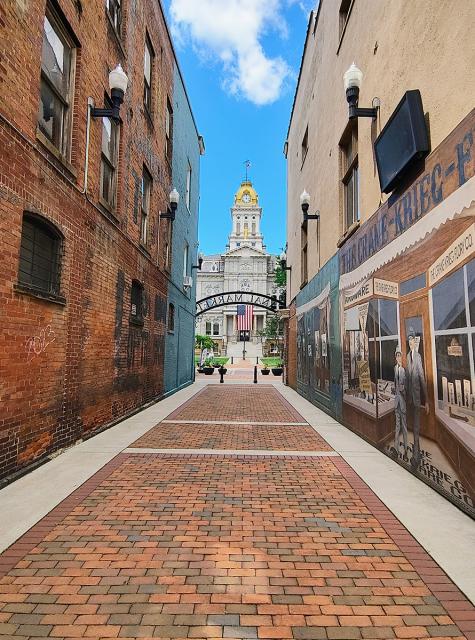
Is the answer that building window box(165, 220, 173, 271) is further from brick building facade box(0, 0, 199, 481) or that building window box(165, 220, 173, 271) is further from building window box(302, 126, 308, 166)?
building window box(302, 126, 308, 166)

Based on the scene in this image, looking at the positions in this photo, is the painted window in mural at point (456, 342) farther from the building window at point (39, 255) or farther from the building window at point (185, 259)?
the building window at point (185, 259)

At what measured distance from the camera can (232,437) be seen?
737cm

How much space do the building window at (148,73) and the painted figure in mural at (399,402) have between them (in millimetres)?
9291

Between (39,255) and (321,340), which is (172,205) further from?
(39,255)

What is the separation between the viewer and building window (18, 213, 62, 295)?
5.30 meters

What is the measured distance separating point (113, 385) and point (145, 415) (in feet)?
5.22

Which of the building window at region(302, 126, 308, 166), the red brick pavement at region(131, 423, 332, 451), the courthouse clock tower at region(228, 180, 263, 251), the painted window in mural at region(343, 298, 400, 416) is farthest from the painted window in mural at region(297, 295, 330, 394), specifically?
the courthouse clock tower at region(228, 180, 263, 251)

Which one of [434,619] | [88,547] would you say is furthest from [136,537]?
[434,619]

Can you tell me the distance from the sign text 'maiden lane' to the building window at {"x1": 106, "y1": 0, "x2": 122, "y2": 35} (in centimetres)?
682

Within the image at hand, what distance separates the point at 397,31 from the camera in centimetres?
581

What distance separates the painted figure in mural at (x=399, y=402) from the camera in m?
5.46

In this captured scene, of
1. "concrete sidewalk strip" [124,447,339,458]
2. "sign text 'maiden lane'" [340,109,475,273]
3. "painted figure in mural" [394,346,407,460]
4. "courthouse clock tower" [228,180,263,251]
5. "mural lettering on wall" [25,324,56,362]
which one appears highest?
"courthouse clock tower" [228,180,263,251]

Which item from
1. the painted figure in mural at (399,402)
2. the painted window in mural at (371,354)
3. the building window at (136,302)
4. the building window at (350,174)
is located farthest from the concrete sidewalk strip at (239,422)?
the building window at (350,174)

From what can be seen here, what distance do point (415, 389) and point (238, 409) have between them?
6.55 meters
